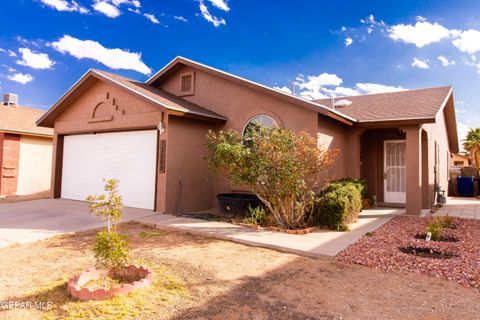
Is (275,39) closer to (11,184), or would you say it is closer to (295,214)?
(295,214)

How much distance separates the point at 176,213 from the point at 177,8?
955 centimetres

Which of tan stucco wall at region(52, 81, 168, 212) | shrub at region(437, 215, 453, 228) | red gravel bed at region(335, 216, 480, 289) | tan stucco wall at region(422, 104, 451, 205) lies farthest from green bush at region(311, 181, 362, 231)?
tan stucco wall at region(422, 104, 451, 205)

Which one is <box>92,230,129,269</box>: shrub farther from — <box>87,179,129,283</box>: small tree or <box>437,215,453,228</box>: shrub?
<box>437,215,453,228</box>: shrub

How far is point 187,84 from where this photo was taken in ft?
39.3

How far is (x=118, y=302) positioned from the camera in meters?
3.54

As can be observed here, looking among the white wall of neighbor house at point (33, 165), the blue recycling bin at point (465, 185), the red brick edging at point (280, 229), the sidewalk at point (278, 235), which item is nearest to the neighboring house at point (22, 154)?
the white wall of neighbor house at point (33, 165)

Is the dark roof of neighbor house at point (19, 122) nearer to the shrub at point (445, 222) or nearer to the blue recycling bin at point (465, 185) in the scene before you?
the shrub at point (445, 222)

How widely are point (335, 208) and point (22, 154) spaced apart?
15.4 meters

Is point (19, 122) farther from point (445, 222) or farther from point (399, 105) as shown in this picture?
point (445, 222)

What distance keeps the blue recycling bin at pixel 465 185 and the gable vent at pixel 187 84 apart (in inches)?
609

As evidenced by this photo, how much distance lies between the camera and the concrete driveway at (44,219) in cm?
705

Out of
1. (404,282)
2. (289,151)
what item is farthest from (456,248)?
(289,151)

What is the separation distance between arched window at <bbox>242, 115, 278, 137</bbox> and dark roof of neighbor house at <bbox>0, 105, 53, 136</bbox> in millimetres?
11806

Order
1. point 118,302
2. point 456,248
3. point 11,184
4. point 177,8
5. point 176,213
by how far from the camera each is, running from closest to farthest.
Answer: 1. point 118,302
2. point 456,248
3. point 176,213
4. point 177,8
5. point 11,184
